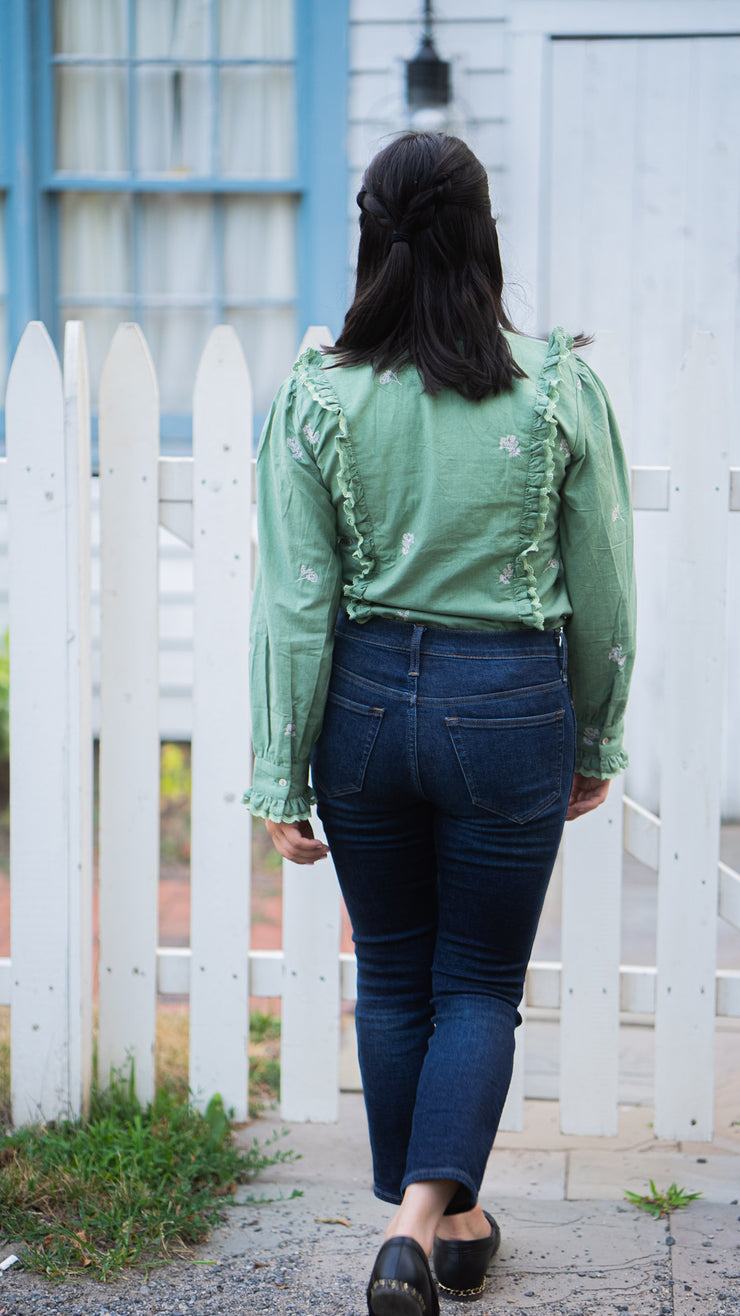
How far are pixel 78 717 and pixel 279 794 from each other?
31.9 inches

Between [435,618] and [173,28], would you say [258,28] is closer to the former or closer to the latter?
[173,28]

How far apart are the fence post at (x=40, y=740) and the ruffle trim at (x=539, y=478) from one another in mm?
1118

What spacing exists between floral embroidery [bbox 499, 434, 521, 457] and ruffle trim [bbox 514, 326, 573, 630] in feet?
0.08

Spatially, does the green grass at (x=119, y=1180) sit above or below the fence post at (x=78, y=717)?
below

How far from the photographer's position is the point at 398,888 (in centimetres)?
191

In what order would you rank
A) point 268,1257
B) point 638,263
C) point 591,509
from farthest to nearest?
point 638,263, point 268,1257, point 591,509

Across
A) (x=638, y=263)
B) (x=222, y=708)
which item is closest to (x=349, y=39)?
(x=638, y=263)

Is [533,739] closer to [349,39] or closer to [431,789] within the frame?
[431,789]

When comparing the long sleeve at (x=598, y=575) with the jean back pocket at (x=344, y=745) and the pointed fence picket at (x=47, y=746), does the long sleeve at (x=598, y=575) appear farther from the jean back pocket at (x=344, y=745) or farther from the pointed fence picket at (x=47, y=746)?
the pointed fence picket at (x=47, y=746)

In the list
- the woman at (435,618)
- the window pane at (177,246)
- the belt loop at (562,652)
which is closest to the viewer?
the woman at (435,618)

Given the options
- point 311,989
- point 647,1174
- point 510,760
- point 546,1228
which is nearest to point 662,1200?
point 647,1174

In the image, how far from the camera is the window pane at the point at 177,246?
5.27 m

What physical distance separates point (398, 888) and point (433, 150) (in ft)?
3.62

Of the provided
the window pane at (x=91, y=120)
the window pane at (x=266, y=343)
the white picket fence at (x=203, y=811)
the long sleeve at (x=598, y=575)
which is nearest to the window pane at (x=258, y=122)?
the window pane at (x=91, y=120)
